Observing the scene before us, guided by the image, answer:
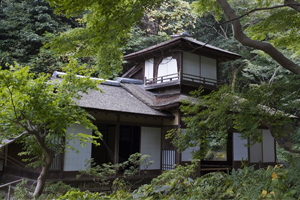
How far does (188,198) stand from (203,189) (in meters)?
0.32

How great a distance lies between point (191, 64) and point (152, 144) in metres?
3.92

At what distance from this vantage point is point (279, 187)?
2846mm

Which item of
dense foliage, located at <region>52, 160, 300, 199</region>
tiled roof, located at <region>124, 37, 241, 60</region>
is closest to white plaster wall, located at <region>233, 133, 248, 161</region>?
tiled roof, located at <region>124, 37, 241, 60</region>

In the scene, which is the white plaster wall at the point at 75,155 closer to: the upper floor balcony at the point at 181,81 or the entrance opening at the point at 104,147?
the entrance opening at the point at 104,147

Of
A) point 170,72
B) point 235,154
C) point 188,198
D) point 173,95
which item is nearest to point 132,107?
point 173,95

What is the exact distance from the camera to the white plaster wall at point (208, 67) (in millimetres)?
12508

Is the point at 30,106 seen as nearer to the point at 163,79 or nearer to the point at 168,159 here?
the point at 168,159

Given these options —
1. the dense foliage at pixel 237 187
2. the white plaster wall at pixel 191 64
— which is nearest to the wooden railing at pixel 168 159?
the white plaster wall at pixel 191 64

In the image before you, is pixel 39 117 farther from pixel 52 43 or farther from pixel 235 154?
pixel 235 154

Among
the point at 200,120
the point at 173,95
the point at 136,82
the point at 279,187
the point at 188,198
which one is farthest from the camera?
the point at 136,82

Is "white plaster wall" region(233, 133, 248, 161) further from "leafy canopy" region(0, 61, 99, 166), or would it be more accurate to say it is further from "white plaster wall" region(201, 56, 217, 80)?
"leafy canopy" region(0, 61, 99, 166)

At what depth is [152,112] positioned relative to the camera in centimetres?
1034

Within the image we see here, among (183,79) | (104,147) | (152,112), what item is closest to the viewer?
(152,112)

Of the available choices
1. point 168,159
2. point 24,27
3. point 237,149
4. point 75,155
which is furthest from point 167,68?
point 24,27
